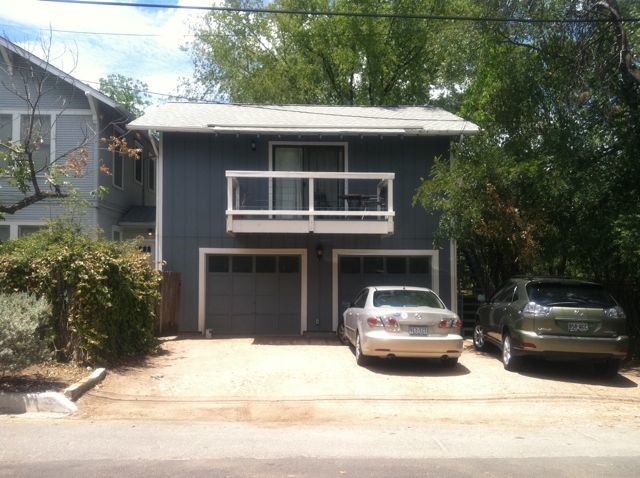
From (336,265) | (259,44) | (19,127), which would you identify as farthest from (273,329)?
(259,44)

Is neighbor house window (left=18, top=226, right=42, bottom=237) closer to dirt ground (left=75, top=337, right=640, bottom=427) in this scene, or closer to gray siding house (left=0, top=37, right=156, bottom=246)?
gray siding house (left=0, top=37, right=156, bottom=246)

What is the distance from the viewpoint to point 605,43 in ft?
43.9

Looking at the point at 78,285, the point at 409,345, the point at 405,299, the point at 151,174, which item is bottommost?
the point at 409,345

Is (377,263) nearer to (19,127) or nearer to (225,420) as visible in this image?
(225,420)

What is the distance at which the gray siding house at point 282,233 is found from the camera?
15094 mm

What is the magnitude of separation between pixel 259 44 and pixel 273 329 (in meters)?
17.5

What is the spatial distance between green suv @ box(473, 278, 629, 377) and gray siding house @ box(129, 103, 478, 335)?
15.9 feet

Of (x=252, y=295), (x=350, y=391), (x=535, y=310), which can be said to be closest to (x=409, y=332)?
(x=350, y=391)

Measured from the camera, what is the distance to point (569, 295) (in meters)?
10.4

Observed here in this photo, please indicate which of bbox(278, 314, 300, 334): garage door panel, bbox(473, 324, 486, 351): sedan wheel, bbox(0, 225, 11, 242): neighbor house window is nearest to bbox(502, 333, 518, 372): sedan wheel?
bbox(473, 324, 486, 351): sedan wheel

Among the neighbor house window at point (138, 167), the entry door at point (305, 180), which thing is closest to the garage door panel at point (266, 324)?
the entry door at point (305, 180)

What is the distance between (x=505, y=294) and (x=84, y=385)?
7.74 metres

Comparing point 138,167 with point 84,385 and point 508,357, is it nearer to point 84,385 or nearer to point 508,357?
point 84,385

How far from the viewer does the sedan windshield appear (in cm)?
1079
